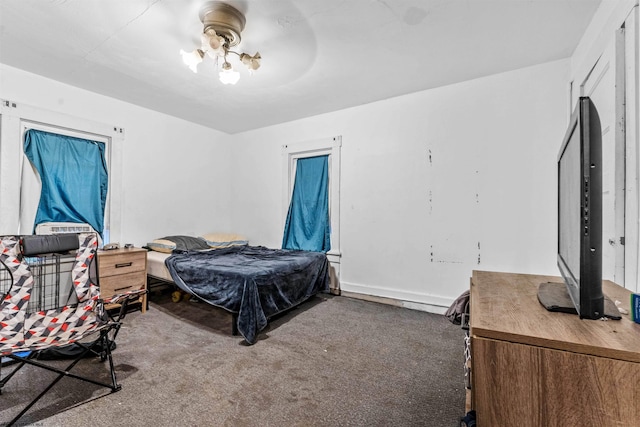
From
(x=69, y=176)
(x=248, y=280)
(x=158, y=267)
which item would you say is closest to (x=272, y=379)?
(x=248, y=280)

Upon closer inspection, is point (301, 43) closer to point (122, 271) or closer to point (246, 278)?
point (246, 278)

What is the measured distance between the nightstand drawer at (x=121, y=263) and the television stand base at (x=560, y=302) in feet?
12.0

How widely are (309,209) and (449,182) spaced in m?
2.02

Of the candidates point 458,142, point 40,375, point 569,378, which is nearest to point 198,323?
point 40,375

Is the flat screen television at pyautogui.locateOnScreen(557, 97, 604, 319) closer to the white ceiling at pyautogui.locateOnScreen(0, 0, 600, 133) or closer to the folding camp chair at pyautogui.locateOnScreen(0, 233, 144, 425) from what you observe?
the white ceiling at pyautogui.locateOnScreen(0, 0, 600, 133)

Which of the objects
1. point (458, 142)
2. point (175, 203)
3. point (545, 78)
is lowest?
point (175, 203)

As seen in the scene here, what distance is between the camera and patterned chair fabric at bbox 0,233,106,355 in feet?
5.73

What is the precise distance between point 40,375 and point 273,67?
125 inches

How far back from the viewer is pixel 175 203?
438 cm

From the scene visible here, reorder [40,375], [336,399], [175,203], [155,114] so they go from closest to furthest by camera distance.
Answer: [336,399] < [40,375] < [155,114] < [175,203]

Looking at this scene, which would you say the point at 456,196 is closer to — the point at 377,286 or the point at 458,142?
the point at 458,142

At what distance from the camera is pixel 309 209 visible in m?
Answer: 4.34

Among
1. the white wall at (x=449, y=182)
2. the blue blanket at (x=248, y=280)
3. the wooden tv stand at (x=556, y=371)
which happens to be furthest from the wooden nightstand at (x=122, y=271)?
the wooden tv stand at (x=556, y=371)

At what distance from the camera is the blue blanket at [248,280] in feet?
8.33
